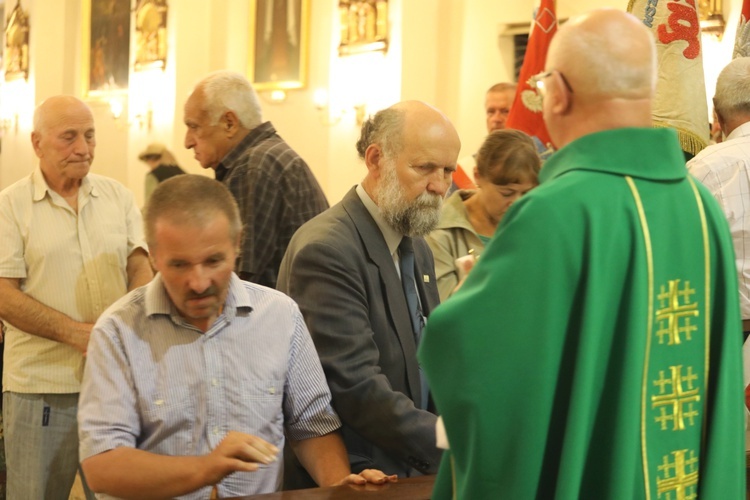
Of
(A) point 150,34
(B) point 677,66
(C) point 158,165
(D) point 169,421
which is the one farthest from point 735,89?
(A) point 150,34

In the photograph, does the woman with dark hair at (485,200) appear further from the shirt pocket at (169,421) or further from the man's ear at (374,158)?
the shirt pocket at (169,421)

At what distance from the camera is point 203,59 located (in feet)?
51.2

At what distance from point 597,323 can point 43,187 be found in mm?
2748

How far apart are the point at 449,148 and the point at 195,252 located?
1.09 m

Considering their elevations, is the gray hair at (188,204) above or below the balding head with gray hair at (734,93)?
below

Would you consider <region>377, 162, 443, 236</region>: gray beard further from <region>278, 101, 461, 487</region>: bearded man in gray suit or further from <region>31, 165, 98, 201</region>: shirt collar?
<region>31, 165, 98, 201</region>: shirt collar

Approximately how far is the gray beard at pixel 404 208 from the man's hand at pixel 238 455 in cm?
111

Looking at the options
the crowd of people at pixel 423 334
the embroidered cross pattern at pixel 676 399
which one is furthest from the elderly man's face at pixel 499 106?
the embroidered cross pattern at pixel 676 399

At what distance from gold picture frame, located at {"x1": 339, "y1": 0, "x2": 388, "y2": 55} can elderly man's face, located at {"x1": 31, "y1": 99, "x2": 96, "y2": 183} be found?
28.2ft

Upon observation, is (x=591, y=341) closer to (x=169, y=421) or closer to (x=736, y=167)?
(x=169, y=421)

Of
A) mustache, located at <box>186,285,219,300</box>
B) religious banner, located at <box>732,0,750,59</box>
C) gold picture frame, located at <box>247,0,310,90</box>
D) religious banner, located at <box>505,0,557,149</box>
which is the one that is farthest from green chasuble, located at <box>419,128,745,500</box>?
gold picture frame, located at <box>247,0,310,90</box>

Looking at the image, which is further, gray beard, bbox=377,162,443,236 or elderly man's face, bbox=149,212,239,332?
gray beard, bbox=377,162,443,236

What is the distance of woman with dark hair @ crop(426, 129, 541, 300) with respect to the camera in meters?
4.07

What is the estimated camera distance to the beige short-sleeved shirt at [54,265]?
4.00 m
